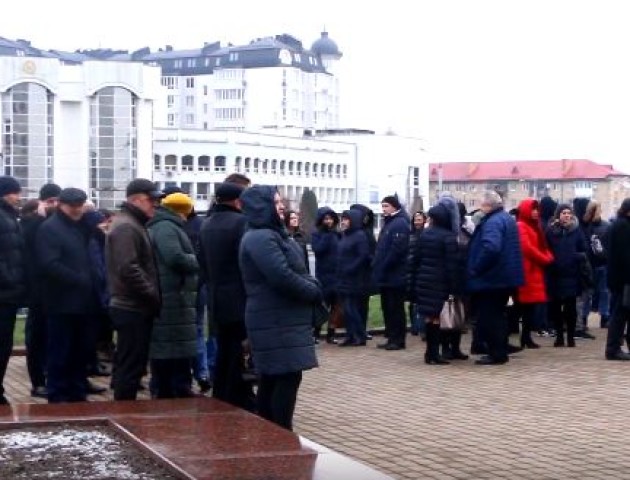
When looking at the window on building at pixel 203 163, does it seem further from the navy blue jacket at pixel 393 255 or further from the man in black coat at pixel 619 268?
the man in black coat at pixel 619 268

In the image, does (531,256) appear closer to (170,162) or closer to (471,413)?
(471,413)

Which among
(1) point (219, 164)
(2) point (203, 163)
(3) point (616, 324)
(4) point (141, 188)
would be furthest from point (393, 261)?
(2) point (203, 163)

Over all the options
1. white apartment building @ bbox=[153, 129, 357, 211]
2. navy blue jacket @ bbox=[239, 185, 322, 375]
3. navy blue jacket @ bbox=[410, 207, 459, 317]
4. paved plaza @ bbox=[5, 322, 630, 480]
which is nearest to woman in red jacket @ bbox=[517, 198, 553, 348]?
paved plaza @ bbox=[5, 322, 630, 480]

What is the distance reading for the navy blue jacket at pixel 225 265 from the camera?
979 centimetres

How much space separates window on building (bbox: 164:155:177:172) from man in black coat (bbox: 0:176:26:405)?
331 feet

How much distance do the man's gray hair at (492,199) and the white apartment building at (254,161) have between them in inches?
3482

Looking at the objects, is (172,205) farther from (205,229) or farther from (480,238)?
(480,238)

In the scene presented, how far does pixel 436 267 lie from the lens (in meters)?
14.1

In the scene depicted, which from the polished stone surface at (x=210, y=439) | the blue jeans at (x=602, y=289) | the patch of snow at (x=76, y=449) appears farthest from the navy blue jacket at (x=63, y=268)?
the blue jeans at (x=602, y=289)

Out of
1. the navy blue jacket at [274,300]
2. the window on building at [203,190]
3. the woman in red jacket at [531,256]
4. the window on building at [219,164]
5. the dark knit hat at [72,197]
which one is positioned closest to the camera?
the navy blue jacket at [274,300]

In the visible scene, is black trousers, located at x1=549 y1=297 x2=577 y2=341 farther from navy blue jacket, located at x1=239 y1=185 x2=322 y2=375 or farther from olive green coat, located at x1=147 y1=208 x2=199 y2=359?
navy blue jacket, located at x1=239 y1=185 x2=322 y2=375

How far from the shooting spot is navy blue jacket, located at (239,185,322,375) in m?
8.27

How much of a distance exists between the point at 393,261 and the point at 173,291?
6090 millimetres

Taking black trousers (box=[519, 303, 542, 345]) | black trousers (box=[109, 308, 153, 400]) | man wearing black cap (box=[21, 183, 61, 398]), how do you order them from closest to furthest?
black trousers (box=[109, 308, 153, 400]), man wearing black cap (box=[21, 183, 61, 398]), black trousers (box=[519, 303, 542, 345])
